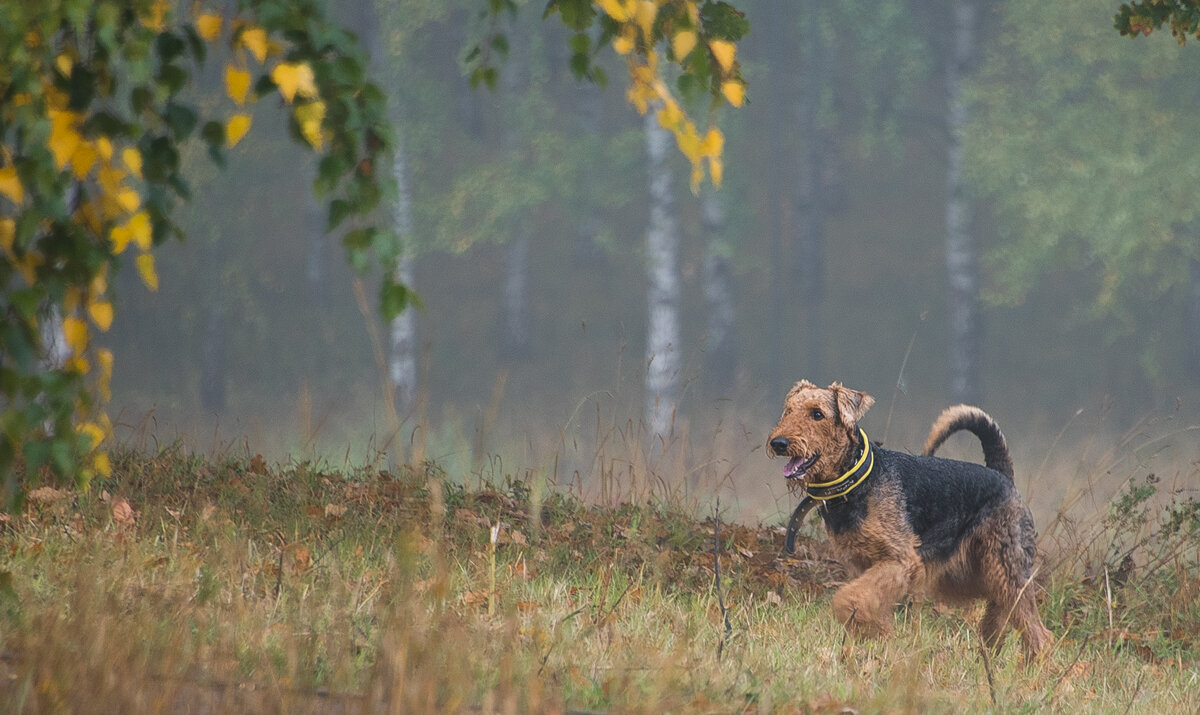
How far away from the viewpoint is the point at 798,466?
14.8 ft

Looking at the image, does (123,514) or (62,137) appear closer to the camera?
(62,137)

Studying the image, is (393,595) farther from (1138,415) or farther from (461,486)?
(1138,415)

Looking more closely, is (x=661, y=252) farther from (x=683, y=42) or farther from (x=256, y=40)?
(x=256, y=40)

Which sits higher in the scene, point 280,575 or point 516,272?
point 516,272

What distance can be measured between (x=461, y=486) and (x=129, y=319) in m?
18.0

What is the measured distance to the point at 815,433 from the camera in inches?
180

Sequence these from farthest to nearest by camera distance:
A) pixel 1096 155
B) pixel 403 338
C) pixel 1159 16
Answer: pixel 403 338 < pixel 1096 155 < pixel 1159 16

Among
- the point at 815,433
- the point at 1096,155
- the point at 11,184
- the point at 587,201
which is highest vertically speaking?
the point at 587,201

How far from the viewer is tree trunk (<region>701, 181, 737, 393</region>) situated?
16516mm

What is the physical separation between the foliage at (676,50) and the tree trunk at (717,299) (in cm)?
1155

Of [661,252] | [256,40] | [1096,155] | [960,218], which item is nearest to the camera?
[256,40]

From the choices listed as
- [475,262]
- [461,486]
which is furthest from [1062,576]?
[475,262]

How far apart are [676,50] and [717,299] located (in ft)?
53.6

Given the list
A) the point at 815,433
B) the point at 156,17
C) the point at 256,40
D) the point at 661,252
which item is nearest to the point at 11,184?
the point at 156,17
